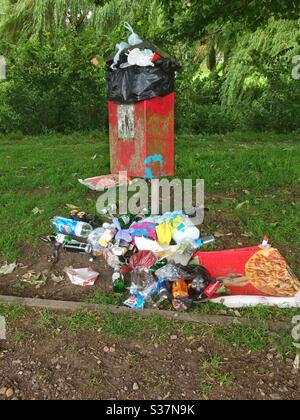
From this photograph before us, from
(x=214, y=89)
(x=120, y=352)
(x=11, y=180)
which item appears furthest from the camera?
(x=214, y=89)

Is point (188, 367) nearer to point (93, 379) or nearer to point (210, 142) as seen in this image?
point (93, 379)

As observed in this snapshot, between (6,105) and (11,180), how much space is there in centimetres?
417

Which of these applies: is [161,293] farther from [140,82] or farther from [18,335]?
[140,82]

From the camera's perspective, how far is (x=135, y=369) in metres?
2.25

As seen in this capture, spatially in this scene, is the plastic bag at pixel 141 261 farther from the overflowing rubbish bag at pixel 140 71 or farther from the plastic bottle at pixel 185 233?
the overflowing rubbish bag at pixel 140 71

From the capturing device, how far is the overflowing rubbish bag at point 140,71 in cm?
450

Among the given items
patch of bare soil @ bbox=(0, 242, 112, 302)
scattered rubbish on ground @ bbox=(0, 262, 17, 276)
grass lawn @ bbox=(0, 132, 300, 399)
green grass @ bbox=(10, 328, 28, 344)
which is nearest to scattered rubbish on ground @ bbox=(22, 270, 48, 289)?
patch of bare soil @ bbox=(0, 242, 112, 302)

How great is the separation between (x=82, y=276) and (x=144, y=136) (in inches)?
83.5

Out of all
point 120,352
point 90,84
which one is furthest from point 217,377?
point 90,84

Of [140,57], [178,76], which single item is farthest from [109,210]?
[178,76]

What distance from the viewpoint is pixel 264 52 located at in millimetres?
8508

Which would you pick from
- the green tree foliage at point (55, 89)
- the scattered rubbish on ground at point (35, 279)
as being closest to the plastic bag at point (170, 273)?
the scattered rubbish on ground at point (35, 279)

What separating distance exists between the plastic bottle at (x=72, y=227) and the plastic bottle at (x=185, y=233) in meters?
0.77

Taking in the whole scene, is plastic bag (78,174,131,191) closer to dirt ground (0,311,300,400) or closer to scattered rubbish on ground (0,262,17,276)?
scattered rubbish on ground (0,262,17,276)
